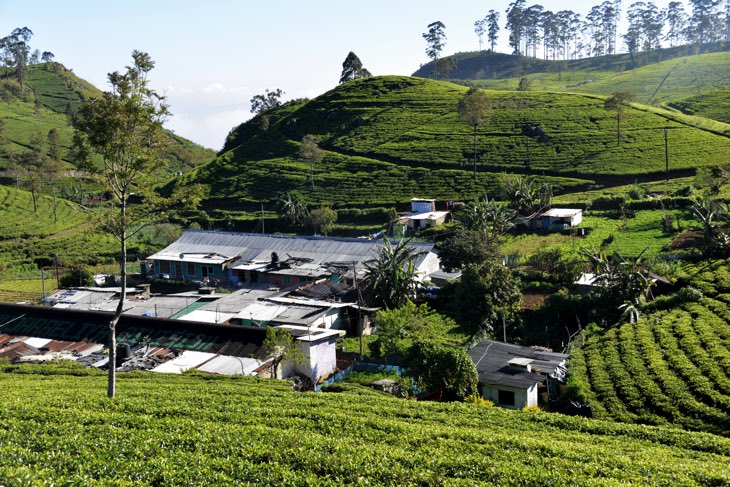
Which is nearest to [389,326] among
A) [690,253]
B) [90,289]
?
[690,253]

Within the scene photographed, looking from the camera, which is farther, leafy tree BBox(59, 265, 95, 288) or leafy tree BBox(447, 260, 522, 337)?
leafy tree BBox(59, 265, 95, 288)

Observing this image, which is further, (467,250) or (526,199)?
(526,199)

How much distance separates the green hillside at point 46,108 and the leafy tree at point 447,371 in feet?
278

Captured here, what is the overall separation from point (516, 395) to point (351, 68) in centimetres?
11215

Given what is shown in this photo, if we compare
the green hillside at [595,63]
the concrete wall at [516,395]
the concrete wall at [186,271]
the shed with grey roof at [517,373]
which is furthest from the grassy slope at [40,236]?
the green hillside at [595,63]

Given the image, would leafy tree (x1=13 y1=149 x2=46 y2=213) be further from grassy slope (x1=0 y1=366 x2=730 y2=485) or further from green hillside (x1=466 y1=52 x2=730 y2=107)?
green hillside (x1=466 y1=52 x2=730 y2=107)

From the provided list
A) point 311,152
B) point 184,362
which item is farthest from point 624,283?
point 311,152

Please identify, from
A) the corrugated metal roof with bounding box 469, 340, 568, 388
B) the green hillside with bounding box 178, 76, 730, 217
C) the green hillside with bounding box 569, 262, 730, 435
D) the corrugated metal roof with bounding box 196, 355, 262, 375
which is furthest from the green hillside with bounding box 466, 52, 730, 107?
the corrugated metal roof with bounding box 196, 355, 262, 375

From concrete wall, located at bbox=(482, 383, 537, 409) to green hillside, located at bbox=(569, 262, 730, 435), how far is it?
211 cm

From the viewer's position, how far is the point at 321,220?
65812 millimetres

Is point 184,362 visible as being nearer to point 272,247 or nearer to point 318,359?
point 318,359

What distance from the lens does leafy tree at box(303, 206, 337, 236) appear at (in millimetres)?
66000

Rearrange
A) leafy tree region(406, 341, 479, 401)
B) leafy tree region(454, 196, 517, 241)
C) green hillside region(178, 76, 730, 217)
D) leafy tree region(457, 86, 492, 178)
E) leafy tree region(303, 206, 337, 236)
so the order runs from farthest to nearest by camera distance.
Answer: leafy tree region(457, 86, 492, 178) → green hillside region(178, 76, 730, 217) → leafy tree region(303, 206, 337, 236) → leafy tree region(454, 196, 517, 241) → leafy tree region(406, 341, 479, 401)

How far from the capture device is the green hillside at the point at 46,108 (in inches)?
4690
